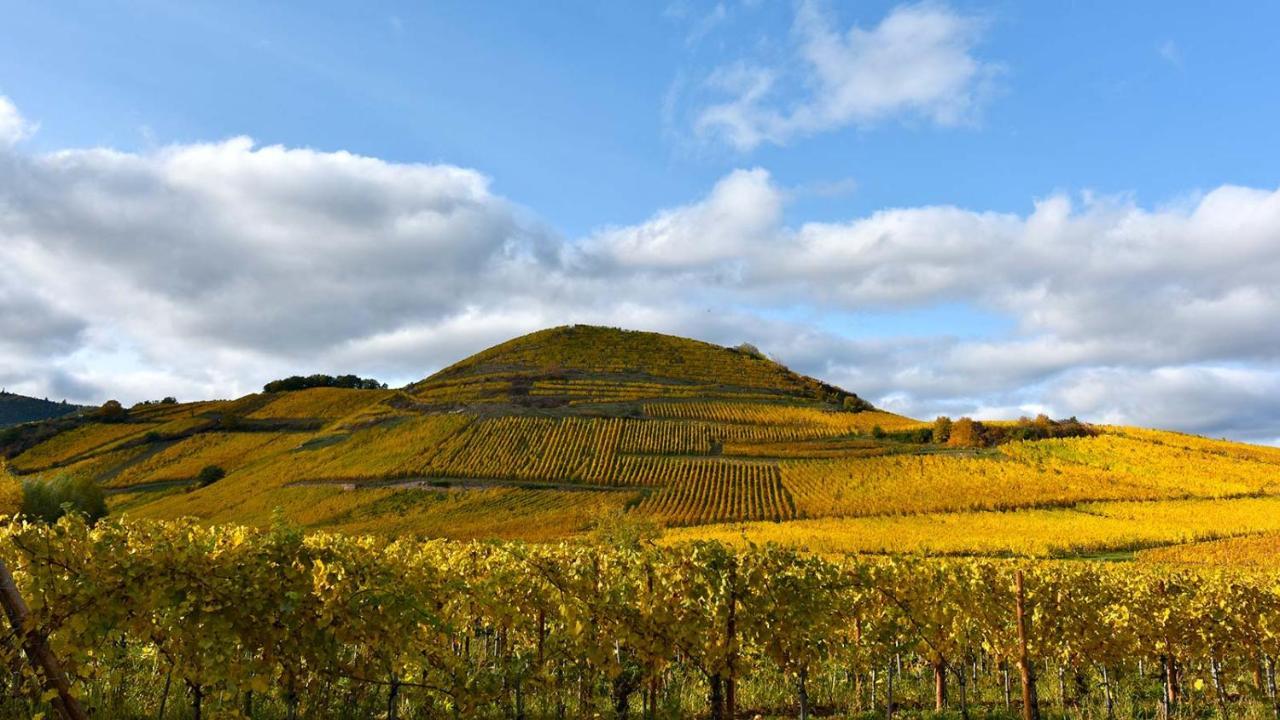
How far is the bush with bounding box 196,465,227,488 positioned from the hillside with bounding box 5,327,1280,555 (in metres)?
1.47

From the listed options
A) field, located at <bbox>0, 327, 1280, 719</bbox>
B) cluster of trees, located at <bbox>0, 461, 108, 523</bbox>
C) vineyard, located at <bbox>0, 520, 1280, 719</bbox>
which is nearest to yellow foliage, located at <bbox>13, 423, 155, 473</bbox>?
field, located at <bbox>0, 327, 1280, 719</bbox>

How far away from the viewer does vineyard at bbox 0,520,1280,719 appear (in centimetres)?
793

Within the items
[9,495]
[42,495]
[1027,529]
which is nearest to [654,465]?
[1027,529]

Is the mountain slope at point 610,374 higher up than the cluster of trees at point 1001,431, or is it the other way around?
the mountain slope at point 610,374

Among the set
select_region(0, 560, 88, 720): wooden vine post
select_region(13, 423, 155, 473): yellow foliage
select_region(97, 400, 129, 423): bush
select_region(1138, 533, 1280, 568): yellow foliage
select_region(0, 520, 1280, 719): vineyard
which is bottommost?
select_region(1138, 533, 1280, 568): yellow foliage

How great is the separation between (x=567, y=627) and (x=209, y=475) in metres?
107

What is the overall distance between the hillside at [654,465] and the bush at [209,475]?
147 cm

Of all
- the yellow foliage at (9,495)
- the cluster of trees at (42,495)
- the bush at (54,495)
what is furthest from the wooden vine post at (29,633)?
the yellow foliage at (9,495)

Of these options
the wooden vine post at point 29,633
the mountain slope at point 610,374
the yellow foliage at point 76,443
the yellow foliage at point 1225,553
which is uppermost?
the mountain slope at point 610,374

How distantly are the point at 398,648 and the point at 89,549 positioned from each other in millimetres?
3600

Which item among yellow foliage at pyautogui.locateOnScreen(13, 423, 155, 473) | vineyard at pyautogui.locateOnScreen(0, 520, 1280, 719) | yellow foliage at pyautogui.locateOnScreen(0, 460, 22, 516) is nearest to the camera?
vineyard at pyautogui.locateOnScreen(0, 520, 1280, 719)

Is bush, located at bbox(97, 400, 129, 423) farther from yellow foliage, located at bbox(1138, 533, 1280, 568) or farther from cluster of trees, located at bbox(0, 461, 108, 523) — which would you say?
yellow foliage, located at bbox(1138, 533, 1280, 568)

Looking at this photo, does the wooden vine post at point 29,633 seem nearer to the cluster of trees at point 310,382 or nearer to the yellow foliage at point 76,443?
the yellow foliage at point 76,443

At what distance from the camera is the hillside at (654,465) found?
194ft
